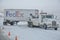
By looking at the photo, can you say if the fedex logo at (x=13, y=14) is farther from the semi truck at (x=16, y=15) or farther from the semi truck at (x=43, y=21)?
the semi truck at (x=43, y=21)

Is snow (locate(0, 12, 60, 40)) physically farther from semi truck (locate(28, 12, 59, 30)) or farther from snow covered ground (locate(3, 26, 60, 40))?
semi truck (locate(28, 12, 59, 30))

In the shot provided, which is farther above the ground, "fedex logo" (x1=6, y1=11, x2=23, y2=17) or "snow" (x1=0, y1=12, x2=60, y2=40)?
"fedex logo" (x1=6, y1=11, x2=23, y2=17)

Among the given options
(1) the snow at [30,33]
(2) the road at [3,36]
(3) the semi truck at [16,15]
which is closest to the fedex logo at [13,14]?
(3) the semi truck at [16,15]

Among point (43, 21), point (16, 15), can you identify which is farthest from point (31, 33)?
point (16, 15)

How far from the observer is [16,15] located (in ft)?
9.30

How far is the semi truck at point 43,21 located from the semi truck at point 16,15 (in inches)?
4.0

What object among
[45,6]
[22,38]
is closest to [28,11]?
[45,6]

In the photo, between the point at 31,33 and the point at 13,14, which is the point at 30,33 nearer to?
the point at 31,33

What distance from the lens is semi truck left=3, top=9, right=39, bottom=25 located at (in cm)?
278

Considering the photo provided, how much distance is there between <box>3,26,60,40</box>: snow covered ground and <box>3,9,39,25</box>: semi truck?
126 mm

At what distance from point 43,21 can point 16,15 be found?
1.84 ft

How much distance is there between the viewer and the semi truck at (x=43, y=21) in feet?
9.14

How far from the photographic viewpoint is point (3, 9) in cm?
277

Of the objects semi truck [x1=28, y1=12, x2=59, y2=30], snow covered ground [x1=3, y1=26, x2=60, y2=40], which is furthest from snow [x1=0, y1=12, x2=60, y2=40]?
semi truck [x1=28, y1=12, x2=59, y2=30]
